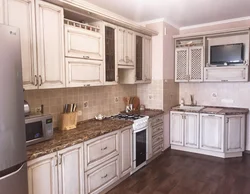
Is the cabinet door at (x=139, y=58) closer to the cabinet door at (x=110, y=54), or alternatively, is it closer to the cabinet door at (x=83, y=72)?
the cabinet door at (x=110, y=54)

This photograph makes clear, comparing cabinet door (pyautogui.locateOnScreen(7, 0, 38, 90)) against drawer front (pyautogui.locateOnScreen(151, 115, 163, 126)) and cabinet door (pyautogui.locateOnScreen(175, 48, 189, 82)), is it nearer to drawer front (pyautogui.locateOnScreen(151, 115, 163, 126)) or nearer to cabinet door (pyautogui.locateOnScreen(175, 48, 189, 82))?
drawer front (pyautogui.locateOnScreen(151, 115, 163, 126))

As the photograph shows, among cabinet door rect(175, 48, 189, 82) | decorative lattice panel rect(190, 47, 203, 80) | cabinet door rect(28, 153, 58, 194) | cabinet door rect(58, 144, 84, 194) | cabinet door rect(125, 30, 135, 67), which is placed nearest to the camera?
cabinet door rect(28, 153, 58, 194)

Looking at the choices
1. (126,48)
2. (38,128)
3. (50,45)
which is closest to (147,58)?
(126,48)

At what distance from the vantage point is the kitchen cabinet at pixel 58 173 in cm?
182

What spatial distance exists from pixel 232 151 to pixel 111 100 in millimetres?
2395

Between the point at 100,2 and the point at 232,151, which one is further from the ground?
the point at 100,2

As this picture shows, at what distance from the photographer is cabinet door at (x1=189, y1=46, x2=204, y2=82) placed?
4133mm

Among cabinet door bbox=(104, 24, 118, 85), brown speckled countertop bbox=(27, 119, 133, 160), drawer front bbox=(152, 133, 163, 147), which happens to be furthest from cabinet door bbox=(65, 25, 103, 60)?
drawer front bbox=(152, 133, 163, 147)

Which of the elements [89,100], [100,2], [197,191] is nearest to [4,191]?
[89,100]

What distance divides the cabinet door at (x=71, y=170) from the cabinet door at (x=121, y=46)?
1.55m

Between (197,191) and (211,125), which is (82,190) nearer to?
(197,191)

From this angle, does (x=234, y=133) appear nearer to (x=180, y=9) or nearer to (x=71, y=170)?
(x=180, y=9)

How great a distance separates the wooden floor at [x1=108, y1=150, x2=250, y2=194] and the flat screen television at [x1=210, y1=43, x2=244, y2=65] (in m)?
1.79

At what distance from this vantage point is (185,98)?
4.66 metres
